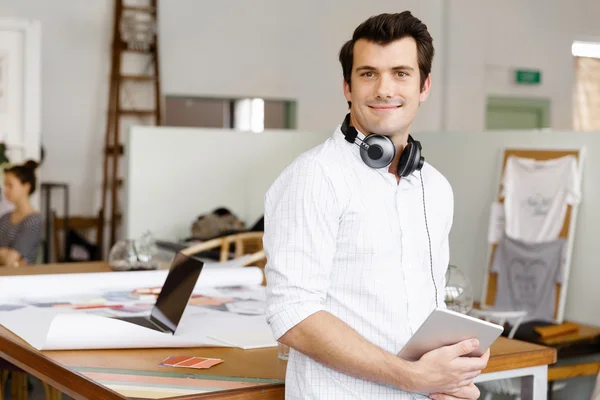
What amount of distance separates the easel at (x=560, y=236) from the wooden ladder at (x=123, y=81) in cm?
410

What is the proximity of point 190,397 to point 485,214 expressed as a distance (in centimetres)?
418

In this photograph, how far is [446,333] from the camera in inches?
60.0

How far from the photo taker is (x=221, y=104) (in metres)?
9.17

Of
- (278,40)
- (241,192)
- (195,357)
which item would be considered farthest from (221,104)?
(195,357)

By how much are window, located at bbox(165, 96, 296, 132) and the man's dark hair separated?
294 inches

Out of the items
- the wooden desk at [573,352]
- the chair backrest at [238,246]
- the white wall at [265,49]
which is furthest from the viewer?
the white wall at [265,49]

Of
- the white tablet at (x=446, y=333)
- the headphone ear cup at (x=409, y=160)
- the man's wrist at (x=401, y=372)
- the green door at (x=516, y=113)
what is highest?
the green door at (x=516, y=113)

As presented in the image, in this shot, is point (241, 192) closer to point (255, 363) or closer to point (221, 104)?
point (221, 104)

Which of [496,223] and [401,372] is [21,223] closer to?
[496,223]

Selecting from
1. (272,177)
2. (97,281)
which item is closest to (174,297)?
(97,281)

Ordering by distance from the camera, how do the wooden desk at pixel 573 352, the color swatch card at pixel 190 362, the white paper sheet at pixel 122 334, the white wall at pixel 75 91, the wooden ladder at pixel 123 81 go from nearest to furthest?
the color swatch card at pixel 190 362
the white paper sheet at pixel 122 334
the wooden desk at pixel 573 352
the white wall at pixel 75 91
the wooden ladder at pixel 123 81

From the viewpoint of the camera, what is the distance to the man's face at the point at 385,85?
1.59 metres

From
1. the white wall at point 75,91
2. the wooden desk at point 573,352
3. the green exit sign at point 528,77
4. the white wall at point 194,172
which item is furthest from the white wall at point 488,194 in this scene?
the green exit sign at point 528,77

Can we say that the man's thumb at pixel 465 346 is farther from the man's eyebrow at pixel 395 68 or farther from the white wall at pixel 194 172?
the white wall at pixel 194 172
